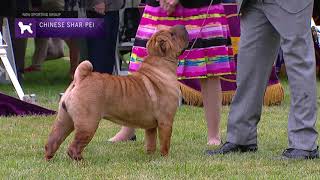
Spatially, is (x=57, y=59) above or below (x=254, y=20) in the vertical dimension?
below

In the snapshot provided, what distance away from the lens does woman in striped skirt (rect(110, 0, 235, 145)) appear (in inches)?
216

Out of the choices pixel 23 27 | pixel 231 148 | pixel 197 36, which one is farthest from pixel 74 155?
pixel 23 27

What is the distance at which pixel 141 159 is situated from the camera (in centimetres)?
503

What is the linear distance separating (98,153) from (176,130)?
130 cm

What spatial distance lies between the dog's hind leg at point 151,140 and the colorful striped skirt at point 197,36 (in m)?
0.58

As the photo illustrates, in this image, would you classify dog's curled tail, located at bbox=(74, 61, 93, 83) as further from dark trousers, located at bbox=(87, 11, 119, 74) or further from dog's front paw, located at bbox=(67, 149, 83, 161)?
dark trousers, located at bbox=(87, 11, 119, 74)

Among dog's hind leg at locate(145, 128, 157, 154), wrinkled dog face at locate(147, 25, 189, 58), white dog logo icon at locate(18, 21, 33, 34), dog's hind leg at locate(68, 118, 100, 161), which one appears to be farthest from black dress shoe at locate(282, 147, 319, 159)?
white dog logo icon at locate(18, 21, 33, 34)

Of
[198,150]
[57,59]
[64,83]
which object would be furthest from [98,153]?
[57,59]

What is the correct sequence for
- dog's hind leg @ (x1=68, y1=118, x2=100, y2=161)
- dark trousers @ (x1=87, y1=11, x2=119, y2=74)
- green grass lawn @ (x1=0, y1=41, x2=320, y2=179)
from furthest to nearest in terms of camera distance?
dark trousers @ (x1=87, y1=11, x2=119, y2=74) → dog's hind leg @ (x1=68, y1=118, x2=100, y2=161) → green grass lawn @ (x1=0, y1=41, x2=320, y2=179)

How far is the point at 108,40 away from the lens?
336 inches

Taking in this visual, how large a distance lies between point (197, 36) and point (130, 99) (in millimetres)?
893

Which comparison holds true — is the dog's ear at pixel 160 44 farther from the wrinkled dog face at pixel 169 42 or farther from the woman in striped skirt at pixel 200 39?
the woman in striped skirt at pixel 200 39

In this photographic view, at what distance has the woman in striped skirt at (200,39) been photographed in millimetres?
5488

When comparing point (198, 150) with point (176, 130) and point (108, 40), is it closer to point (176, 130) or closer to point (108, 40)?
point (176, 130)
